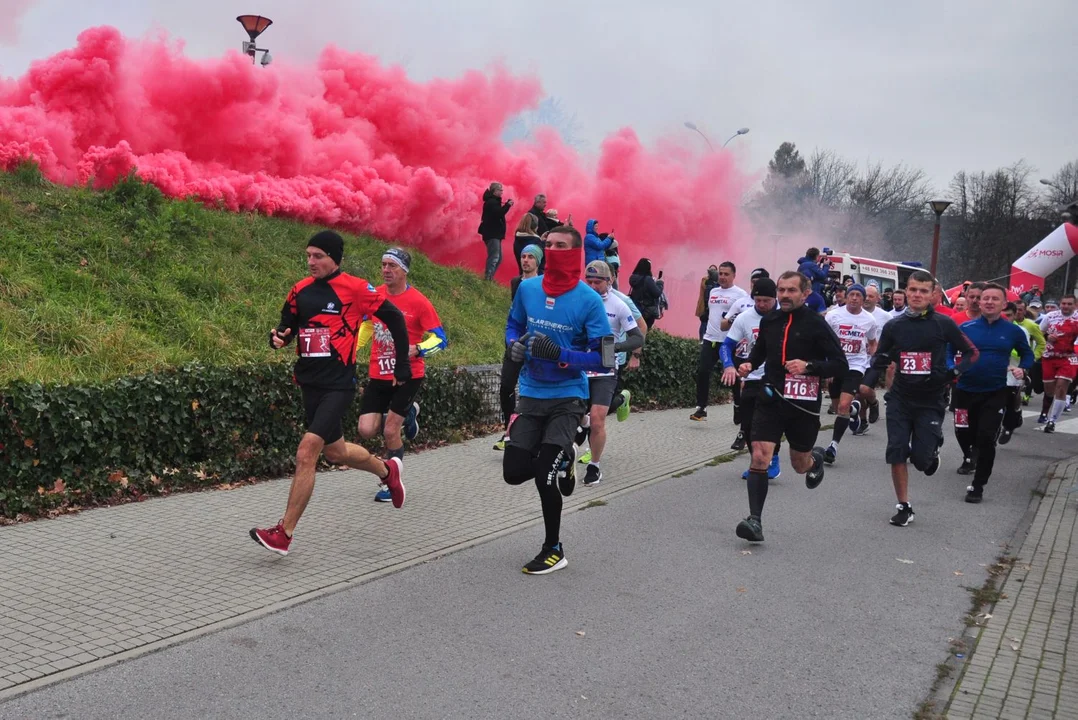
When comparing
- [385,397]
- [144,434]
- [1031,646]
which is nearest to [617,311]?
[385,397]

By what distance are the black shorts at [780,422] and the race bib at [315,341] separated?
2.92 metres

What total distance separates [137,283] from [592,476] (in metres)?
6.62

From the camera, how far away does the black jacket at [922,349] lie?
7.71 metres

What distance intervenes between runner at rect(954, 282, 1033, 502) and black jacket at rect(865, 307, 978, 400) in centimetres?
82

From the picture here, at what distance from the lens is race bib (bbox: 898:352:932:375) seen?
7.72m

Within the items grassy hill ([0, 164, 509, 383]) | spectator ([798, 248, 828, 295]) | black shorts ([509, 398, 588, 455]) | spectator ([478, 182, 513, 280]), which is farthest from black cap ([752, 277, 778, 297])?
spectator ([478, 182, 513, 280])

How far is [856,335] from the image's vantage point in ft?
36.0

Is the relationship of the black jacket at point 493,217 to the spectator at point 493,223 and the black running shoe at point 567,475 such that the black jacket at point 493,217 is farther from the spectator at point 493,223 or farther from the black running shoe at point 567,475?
the black running shoe at point 567,475

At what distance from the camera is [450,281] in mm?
18672

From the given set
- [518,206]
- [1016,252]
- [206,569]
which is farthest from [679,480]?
[1016,252]

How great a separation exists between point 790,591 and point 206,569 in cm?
320

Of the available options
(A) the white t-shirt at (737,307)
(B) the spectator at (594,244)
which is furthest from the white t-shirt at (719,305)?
(B) the spectator at (594,244)

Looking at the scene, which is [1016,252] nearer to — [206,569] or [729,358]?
[729,358]

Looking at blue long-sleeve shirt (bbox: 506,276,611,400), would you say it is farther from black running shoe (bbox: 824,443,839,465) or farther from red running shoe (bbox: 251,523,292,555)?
black running shoe (bbox: 824,443,839,465)
